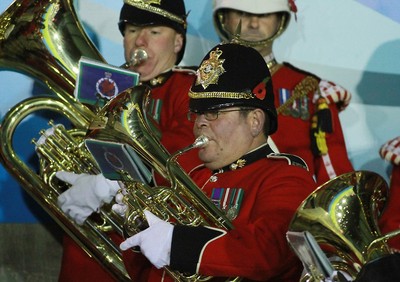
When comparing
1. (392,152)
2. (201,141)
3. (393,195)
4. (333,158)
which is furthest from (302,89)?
(201,141)

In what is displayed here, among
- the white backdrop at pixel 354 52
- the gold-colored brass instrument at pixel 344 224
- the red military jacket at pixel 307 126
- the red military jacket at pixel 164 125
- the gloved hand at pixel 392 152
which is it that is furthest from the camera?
the white backdrop at pixel 354 52

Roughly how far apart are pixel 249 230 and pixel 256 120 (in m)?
0.44

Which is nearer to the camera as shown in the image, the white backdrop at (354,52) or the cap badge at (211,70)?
the cap badge at (211,70)

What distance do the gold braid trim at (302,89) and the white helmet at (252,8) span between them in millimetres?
233

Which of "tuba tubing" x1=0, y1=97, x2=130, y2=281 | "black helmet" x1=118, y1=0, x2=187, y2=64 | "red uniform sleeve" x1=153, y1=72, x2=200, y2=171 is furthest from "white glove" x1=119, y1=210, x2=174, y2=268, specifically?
"black helmet" x1=118, y1=0, x2=187, y2=64

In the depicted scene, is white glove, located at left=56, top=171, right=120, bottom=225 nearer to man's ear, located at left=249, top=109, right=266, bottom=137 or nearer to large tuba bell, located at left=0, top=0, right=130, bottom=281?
large tuba bell, located at left=0, top=0, right=130, bottom=281

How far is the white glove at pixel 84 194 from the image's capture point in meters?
4.20

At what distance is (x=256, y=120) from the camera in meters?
3.76

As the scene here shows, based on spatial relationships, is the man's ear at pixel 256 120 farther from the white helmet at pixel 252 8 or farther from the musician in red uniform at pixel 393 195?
the white helmet at pixel 252 8

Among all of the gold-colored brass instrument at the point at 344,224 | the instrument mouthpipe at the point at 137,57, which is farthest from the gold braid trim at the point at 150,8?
the gold-colored brass instrument at the point at 344,224

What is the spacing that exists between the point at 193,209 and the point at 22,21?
1280 millimetres

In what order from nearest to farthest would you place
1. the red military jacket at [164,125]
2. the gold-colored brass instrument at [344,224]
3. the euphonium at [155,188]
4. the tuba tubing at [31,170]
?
the gold-colored brass instrument at [344,224] → the euphonium at [155,188] → the red military jacket at [164,125] → the tuba tubing at [31,170]

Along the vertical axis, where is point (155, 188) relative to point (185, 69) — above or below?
below

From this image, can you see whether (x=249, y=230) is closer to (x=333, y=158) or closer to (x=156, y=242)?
(x=156, y=242)
